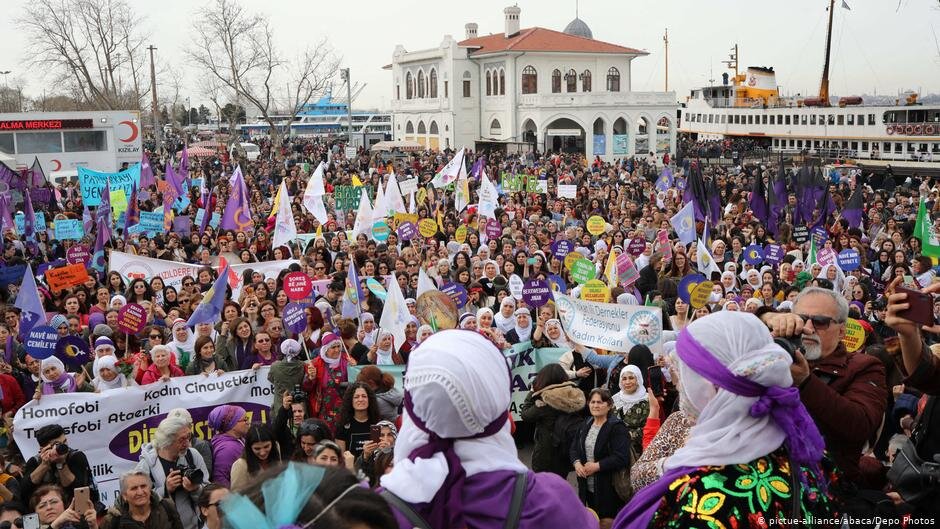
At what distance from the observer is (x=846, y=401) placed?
3.09 metres

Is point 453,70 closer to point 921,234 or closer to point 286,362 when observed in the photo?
point 921,234

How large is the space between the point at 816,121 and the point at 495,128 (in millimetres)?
19270

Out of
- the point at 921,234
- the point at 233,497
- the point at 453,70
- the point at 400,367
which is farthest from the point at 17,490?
the point at 453,70

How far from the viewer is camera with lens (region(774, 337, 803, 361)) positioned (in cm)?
289

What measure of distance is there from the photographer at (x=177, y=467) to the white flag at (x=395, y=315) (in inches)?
136

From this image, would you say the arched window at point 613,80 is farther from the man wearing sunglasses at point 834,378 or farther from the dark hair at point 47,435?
the man wearing sunglasses at point 834,378

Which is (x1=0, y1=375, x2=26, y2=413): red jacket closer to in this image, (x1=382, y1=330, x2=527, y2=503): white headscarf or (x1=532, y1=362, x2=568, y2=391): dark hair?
(x1=532, y1=362, x2=568, y2=391): dark hair

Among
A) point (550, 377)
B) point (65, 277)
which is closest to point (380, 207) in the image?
point (65, 277)

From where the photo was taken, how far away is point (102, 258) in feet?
46.9

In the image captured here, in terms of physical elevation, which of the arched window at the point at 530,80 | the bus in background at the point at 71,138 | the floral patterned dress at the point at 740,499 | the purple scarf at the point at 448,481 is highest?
the arched window at the point at 530,80

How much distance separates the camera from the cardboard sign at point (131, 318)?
31.1 feet

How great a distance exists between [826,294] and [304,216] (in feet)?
54.1

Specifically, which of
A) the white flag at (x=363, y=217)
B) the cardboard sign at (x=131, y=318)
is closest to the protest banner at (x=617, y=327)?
the cardboard sign at (x=131, y=318)

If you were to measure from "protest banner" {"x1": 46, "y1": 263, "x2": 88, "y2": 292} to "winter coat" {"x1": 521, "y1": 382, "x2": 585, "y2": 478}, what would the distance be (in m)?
7.67
